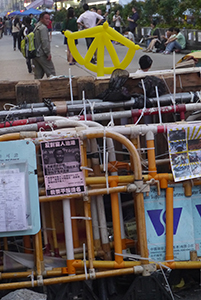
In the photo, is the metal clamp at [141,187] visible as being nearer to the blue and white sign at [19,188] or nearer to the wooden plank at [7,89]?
the blue and white sign at [19,188]

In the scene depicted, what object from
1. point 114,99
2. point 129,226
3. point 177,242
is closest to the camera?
point 177,242

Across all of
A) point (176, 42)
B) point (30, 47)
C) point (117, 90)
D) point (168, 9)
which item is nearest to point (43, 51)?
point (30, 47)

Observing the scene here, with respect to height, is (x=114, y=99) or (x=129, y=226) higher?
(x=114, y=99)

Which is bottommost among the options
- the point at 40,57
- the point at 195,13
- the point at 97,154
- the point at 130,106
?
the point at 97,154

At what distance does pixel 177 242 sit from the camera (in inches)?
174

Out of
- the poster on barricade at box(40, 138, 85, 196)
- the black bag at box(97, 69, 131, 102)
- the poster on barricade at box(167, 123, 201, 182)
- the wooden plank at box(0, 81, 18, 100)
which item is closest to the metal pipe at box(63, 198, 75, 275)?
the poster on barricade at box(40, 138, 85, 196)

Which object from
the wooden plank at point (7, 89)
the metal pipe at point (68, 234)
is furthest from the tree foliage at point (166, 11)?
the metal pipe at point (68, 234)

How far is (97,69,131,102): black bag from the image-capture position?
5.11m

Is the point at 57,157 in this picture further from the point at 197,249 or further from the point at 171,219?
the point at 197,249

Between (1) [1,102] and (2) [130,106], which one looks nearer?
(2) [130,106]

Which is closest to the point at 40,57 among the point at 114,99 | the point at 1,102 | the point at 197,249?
the point at 1,102

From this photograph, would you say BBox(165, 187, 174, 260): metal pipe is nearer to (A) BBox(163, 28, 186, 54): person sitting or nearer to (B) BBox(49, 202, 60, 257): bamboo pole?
(B) BBox(49, 202, 60, 257): bamboo pole

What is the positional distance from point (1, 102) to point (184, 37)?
16900 millimetres

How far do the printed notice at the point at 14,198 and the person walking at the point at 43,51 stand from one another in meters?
6.06
